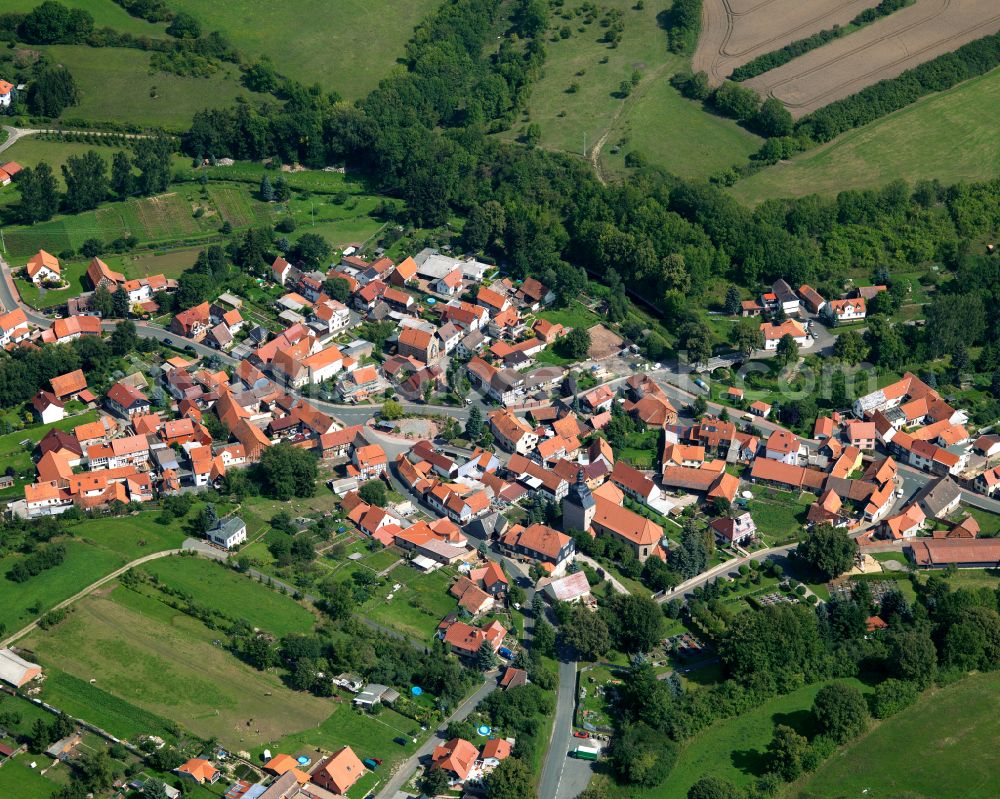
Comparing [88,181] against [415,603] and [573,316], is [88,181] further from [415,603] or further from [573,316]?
[415,603]

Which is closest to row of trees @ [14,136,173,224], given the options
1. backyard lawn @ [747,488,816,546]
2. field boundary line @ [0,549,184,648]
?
field boundary line @ [0,549,184,648]

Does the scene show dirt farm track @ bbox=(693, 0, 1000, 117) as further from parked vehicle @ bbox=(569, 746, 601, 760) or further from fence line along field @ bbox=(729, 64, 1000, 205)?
parked vehicle @ bbox=(569, 746, 601, 760)

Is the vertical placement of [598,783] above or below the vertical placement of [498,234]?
below

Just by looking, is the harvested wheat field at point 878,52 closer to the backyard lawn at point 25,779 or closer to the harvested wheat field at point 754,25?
the harvested wheat field at point 754,25

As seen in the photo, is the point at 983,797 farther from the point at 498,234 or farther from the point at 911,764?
the point at 498,234

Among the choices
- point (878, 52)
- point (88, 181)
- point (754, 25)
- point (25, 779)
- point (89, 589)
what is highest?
point (754, 25)

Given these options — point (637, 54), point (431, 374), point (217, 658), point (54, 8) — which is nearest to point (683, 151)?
point (637, 54)

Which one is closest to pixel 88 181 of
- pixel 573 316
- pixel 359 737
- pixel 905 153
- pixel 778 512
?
pixel 573 316
